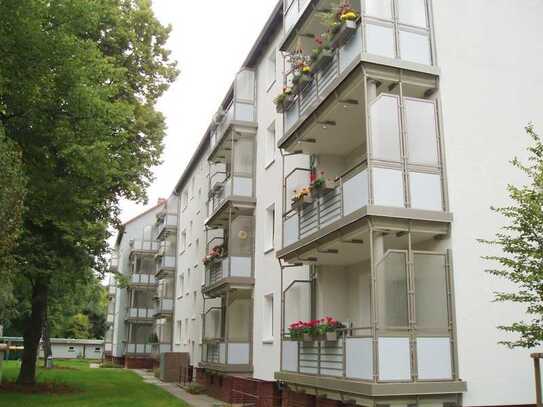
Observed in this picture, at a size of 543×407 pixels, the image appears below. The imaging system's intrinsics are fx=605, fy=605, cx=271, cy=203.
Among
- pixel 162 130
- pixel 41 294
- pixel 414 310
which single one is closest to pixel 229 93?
pixel 162 130

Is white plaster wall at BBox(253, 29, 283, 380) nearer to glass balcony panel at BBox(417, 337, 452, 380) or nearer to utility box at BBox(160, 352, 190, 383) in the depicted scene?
glass balcony panel at BBox(417, 337, 452, 380)

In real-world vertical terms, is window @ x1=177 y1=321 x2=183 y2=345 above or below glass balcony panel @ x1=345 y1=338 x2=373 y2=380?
above

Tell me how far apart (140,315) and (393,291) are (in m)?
39.1

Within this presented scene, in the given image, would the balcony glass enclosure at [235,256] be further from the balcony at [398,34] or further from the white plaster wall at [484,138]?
the white plaster wall at [484,138]

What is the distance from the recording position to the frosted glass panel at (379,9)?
1224cm

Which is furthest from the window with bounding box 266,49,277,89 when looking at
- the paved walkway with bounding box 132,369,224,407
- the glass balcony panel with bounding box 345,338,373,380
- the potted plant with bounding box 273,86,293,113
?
the glass balcony panel with bounding box 345,338,373,380

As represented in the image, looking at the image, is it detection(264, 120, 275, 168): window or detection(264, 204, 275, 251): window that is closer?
detection(264, 204, 275, 251): window

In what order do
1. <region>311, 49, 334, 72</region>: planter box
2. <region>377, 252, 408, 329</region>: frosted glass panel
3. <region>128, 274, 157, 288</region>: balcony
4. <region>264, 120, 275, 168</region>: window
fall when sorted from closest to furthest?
1. <region>377, 252, 408, 329</region>: frosted glass panel
2. <region>311, 49, 334, 72</region>: planter box
3. <region>264, 120, 275, 168</region>: window
4. <region>128, 274, 157, 288</region>: balcony

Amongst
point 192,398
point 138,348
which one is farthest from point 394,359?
point 138,348

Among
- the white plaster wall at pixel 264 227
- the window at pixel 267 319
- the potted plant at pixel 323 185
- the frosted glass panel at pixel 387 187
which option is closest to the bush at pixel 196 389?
the white plaster wall at pixel 264 227

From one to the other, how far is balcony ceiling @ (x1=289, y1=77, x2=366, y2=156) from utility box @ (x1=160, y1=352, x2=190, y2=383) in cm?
1934

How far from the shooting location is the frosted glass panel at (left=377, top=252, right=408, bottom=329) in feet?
34.2

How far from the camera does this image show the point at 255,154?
73.0ft

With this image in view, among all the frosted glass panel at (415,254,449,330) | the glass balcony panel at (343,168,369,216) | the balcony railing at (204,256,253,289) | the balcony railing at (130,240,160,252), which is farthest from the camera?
the balcony railing at (130,240,160,252)
